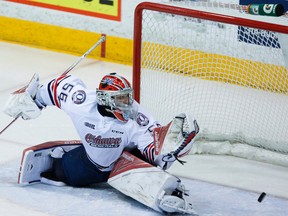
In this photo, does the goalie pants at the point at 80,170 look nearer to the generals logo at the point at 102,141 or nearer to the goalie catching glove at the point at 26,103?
the generals logo at the point at 102,141

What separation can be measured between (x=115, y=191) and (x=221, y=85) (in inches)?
55.1

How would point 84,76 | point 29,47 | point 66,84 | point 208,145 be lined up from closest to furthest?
point 66,84, point 208,145, point 84,76, point 29,47

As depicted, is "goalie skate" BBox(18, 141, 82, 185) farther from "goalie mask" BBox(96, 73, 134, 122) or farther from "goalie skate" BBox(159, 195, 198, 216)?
"goalie skate" BBox(159, 195, 198, 216)

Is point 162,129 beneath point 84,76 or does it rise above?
above

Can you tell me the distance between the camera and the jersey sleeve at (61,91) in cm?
542

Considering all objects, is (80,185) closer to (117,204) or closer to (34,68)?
(117,204)

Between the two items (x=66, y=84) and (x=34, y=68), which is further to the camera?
(x=34, y=68)

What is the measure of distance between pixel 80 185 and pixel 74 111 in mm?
446

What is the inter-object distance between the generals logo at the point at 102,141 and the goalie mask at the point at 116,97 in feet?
0.39

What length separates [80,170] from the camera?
213 inches

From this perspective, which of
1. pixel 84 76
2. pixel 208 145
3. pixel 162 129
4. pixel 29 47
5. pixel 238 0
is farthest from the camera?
pixel 29 47

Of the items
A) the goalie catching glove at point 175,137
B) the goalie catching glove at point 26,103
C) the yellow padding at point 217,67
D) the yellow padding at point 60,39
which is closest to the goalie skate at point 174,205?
the goalie catching glove at point 175,137

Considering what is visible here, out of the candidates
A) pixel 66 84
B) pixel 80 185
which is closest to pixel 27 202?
pixel 80 185

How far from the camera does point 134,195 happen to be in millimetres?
5199
